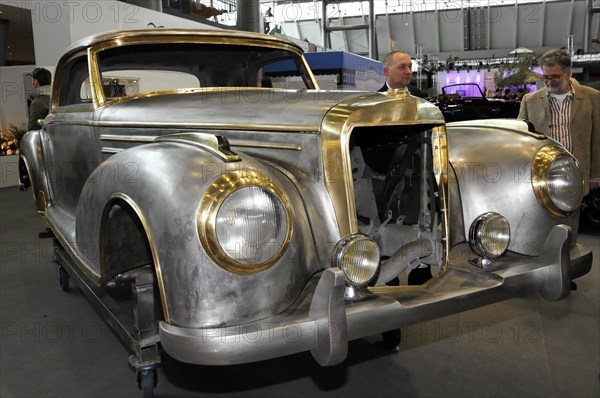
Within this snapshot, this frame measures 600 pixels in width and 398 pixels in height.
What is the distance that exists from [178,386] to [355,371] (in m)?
0.92

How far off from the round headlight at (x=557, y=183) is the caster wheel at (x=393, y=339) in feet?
3.52

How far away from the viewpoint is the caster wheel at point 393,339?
2.92 m

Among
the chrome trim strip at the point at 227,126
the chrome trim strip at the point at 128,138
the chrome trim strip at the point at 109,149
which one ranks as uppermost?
the chrome trim strip at the point at 227,126

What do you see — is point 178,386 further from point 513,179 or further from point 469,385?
point 513,179

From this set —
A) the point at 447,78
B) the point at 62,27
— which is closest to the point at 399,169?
the point at 62,27

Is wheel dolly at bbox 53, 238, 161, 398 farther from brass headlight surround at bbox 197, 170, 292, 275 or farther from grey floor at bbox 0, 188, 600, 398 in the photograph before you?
brass headlight surround at bbox 197, 170, 292, 275

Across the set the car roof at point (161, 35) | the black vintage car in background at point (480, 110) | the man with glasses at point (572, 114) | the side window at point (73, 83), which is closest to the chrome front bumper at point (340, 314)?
the car roof at point (161, 35)

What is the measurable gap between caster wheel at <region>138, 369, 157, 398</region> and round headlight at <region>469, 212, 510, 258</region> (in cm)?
153

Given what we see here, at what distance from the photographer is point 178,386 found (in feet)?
8.39

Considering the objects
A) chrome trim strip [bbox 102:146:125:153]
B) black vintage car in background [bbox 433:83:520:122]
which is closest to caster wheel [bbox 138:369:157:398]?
chrome trim strip [bbox 102:146:125:153]

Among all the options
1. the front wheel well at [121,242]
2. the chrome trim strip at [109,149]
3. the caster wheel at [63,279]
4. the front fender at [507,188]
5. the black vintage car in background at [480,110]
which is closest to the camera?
the front wheel well at [121,242]

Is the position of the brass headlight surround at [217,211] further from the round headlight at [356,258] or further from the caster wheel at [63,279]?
the caster wheel at [63,279]

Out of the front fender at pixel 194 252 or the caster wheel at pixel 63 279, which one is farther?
the caster wheel at pixel 63 279

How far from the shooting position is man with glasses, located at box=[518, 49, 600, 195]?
150 inches
